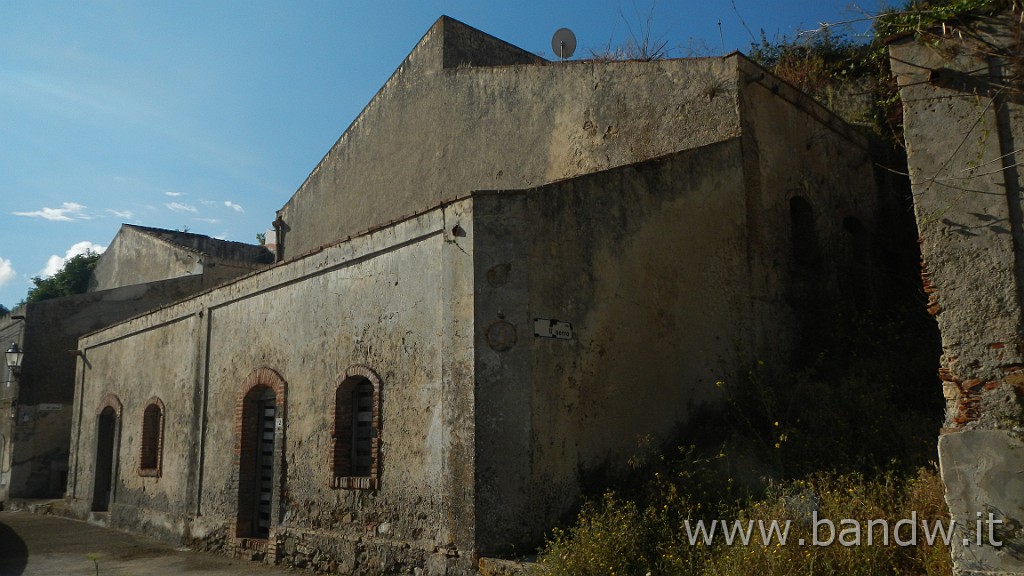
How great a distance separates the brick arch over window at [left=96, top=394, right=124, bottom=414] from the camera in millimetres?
15078

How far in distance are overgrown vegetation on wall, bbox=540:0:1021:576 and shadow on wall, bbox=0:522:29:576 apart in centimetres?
808

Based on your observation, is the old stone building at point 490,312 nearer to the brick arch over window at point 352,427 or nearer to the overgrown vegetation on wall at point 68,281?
the brick arch over window at point 352,427

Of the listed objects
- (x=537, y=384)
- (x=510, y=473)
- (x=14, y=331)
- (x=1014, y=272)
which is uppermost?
(x=14, y=331)

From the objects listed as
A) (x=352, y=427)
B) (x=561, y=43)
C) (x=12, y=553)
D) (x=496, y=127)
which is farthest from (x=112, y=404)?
(x=561, y=43)

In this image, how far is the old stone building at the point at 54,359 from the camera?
19062 millimetres

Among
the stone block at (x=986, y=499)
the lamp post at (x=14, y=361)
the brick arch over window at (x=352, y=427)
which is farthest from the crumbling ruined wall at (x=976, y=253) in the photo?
the lamp post at (x=14, y=361)

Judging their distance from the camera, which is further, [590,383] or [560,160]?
[560,160]

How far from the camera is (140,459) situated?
13.9m

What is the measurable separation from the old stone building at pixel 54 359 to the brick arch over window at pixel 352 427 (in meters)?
11.0

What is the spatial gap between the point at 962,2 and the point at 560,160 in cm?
597

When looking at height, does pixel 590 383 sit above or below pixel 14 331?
below

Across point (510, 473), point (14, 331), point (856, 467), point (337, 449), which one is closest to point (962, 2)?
point (856, 467)

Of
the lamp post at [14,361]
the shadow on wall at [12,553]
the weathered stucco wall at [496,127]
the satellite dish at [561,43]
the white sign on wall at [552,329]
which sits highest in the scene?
the satellite dish at [561,43]

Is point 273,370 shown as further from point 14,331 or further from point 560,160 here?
point 14,331
